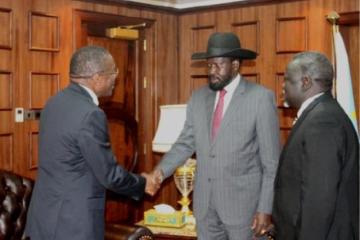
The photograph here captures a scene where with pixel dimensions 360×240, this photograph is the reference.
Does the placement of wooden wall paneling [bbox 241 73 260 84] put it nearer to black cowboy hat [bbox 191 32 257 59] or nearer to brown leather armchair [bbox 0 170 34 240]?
black cowboy hat [bbox 191 32 257 59]

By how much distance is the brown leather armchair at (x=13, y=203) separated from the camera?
128 inches

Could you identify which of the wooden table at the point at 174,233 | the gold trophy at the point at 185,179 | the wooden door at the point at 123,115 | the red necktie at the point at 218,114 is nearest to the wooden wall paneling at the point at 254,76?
the wooden door at the point at 123,115

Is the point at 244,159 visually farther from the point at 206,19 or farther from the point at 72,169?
the point at 206,19

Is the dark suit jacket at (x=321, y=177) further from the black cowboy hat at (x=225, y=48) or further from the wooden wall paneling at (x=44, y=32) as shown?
the wooden wall paneling at (x=44, y=32)

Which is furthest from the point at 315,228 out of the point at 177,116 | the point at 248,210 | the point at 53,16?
the point at 53,16

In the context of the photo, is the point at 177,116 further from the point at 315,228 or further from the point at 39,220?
the point at 315,228

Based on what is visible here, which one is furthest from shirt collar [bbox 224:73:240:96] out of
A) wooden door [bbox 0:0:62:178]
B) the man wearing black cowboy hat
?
wooden door [bbox 0:0:62:178]

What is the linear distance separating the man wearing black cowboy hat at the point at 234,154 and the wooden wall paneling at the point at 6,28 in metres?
1.55

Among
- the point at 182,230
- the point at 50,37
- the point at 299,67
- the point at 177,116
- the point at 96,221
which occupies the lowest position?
the point at 182,230

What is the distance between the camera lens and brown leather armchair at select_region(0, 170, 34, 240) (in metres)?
3.25

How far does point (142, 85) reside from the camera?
15.2 feet

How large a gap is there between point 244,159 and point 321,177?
682 mm

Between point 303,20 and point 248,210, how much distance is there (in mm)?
2017

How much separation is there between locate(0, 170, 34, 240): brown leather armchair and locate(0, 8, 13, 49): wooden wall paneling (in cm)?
89
